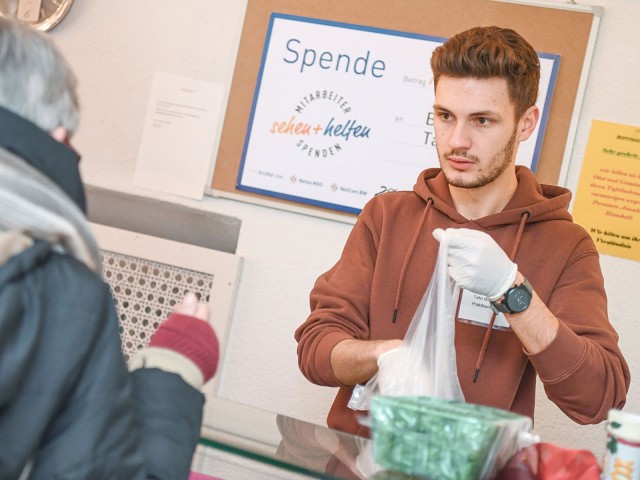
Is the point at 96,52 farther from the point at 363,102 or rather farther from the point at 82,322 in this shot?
the point at 82,322

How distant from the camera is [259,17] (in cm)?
261

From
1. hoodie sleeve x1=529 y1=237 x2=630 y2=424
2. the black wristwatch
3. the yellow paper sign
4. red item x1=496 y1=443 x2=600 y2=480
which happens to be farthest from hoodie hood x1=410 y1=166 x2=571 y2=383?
red item x1=496 y1=443 x2=600 y2=480

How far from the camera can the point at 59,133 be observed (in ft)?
3.08

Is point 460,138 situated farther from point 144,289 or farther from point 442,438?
point 144,289

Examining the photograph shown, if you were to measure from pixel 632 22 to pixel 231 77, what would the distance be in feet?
3.63

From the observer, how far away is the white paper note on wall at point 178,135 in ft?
8.66

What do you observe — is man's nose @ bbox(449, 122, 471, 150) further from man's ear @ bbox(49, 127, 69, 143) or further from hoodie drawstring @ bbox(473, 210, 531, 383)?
man's ear @ bbox(49, 127, 69, 143)

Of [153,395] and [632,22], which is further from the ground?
[632,22]

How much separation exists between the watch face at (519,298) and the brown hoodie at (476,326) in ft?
0.34

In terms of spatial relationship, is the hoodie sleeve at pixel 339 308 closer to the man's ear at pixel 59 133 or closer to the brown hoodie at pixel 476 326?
the brown hoodie at pixel 476 326

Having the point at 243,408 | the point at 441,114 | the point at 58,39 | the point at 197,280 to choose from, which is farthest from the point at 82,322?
the point at 58,39

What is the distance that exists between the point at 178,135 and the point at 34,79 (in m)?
1.76

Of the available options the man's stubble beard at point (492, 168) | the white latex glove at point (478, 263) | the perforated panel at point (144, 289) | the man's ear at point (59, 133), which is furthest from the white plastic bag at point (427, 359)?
the perforated panel at point (144, 289)

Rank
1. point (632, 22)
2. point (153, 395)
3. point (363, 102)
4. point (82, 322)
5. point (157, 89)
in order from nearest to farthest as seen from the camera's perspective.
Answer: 1. point (82, 322)
2. point (153, 395)
3. point (632, 22)
4. point (363, 102)
5. point (157, 89)
